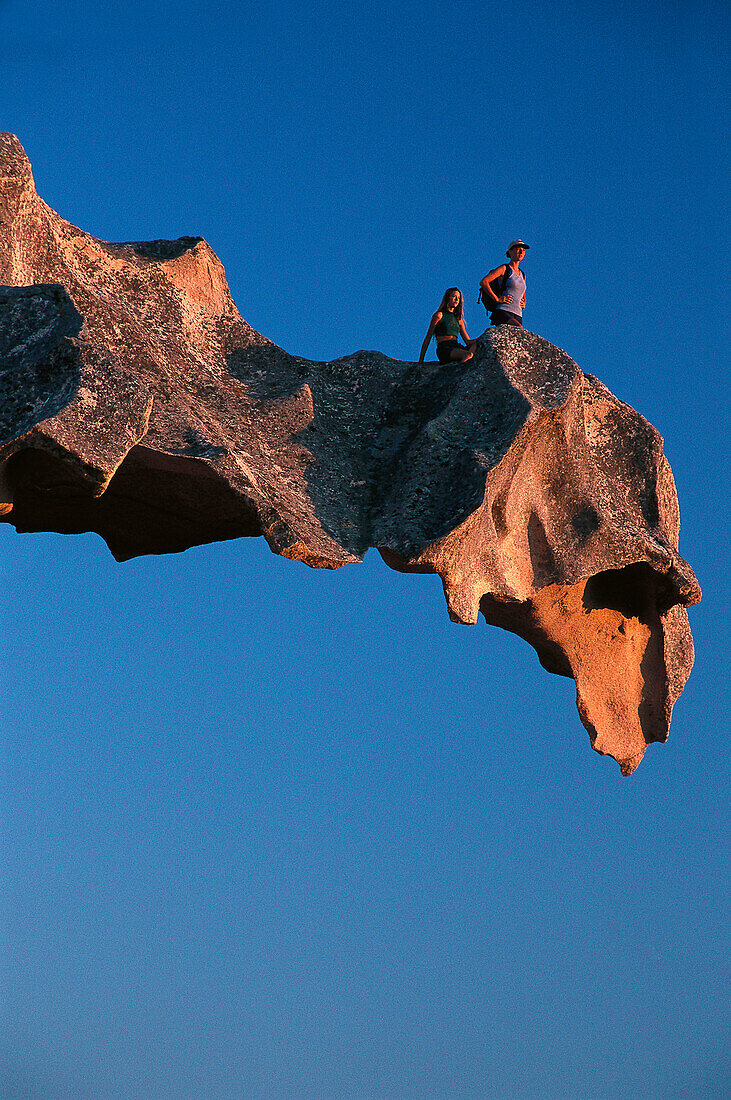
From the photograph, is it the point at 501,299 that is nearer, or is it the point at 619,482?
the point at 619,482

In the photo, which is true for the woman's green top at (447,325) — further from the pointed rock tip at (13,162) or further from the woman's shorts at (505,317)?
the pointed rock tip at (13,162)

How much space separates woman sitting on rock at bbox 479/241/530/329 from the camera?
10.5 m

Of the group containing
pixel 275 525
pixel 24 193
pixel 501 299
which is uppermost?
pixel 501 299

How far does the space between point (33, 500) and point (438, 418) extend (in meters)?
2.88

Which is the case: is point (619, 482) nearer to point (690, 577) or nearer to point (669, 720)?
point (690, 577)

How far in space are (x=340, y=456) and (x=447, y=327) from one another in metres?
1.82

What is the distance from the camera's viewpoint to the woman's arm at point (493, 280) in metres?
10.5

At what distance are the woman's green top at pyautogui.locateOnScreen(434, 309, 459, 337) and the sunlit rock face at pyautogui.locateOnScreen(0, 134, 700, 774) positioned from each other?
537 mm

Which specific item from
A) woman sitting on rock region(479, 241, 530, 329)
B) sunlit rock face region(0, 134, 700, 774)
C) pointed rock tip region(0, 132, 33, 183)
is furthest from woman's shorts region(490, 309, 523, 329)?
pointed rock tip region(0, 132, 33, 183)

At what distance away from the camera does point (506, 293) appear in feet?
34.5

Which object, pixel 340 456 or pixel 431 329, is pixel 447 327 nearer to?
pixel 431 329

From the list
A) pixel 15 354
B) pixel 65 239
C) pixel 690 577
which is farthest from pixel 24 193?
pixel 690 577

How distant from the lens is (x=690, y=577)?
9484mm

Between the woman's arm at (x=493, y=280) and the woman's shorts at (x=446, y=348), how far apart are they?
51cm
